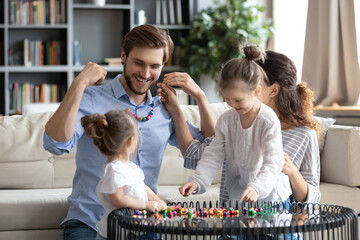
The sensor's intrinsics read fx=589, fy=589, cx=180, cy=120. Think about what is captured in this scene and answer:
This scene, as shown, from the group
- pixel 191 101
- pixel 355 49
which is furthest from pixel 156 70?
pixel 191 101

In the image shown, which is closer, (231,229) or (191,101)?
(231,229)

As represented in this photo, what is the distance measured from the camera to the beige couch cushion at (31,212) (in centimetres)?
257

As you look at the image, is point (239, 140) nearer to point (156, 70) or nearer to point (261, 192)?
point (261, 192)

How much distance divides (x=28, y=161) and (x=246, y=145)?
1736 millimetres

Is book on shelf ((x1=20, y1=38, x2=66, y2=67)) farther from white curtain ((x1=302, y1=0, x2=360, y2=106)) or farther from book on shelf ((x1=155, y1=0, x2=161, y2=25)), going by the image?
white curtain ((x1=302, y1=0, x2=360, y2=106))

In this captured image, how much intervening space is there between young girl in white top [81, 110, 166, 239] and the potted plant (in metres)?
4.01

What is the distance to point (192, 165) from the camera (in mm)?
1938

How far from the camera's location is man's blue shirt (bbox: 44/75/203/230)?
6.58 ft

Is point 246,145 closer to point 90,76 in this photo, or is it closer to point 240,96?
point 240,96

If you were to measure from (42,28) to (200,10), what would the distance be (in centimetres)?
167

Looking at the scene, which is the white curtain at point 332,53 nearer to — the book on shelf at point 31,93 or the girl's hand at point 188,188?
the book on shelf at point 31,93

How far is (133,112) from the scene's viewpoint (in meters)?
2.11

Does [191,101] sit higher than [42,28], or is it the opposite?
[42,28]

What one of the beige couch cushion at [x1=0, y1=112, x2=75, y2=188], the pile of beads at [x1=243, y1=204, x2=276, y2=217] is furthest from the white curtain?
the pile of beads at [x1=243, y1=204, x2=276, y2=217]
